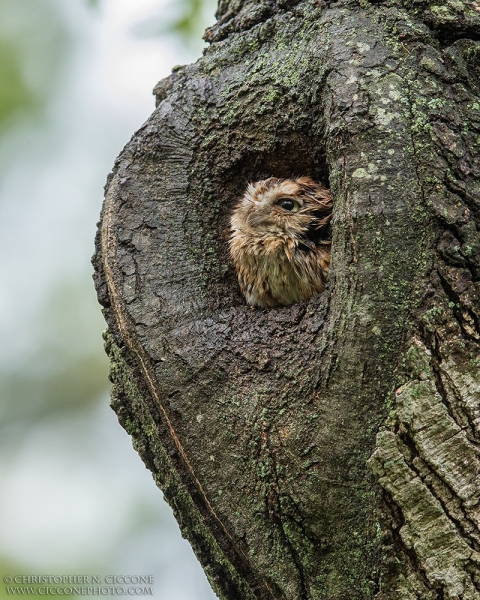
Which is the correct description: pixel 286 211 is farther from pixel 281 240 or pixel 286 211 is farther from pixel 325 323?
pixel 325 323

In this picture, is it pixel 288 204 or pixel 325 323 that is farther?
pixel 288 204

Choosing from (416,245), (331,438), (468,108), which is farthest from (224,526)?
(468,108)

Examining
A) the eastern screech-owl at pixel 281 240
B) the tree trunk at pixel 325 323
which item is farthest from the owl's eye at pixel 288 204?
the tree trunk at pixel 325 323

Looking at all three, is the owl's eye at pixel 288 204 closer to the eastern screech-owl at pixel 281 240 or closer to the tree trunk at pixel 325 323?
the eastern screech-owl at pixel 281 240

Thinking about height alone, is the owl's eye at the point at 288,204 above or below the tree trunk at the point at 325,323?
above

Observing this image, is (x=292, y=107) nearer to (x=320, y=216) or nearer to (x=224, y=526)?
(x=320, y=216)

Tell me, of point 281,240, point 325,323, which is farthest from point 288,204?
point 325,323
